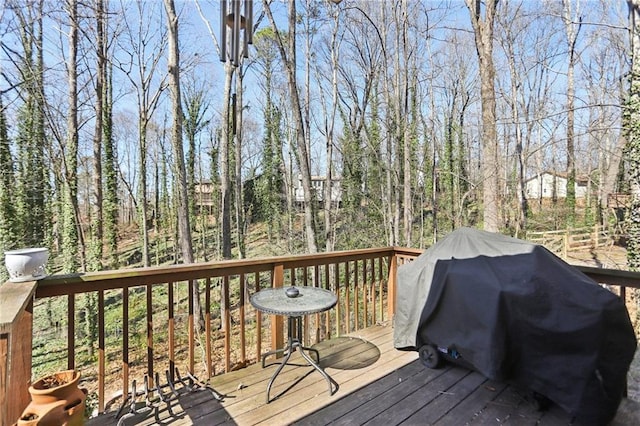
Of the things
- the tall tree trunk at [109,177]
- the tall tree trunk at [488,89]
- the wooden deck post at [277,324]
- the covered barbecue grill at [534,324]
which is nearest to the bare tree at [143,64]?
the tall tree trunk at [109,177]

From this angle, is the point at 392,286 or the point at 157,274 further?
the point at 392,286

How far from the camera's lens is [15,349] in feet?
5.23

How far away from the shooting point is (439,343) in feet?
8.11

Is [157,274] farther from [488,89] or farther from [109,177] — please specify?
[109,177]

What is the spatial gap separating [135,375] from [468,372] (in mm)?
6684

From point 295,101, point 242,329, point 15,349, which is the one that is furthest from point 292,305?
point 295,101

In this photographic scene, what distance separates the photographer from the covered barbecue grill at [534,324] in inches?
71.1

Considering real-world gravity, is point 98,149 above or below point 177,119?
below

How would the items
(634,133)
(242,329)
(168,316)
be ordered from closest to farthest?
1. (168,316)
2. (242,329)
3. (634,133)

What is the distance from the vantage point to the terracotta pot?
1.48m

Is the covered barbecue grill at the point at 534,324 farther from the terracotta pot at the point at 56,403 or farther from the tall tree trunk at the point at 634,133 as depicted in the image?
the tall tree trunk at the point at 634,133

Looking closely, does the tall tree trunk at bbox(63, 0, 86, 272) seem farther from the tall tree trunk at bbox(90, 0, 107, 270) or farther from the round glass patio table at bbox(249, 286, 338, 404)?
the round glass patio table at bbox(249, 286, 338, 404)

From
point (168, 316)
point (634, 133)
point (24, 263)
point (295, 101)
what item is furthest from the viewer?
point (295, 101)

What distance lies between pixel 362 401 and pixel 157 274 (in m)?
1.62
